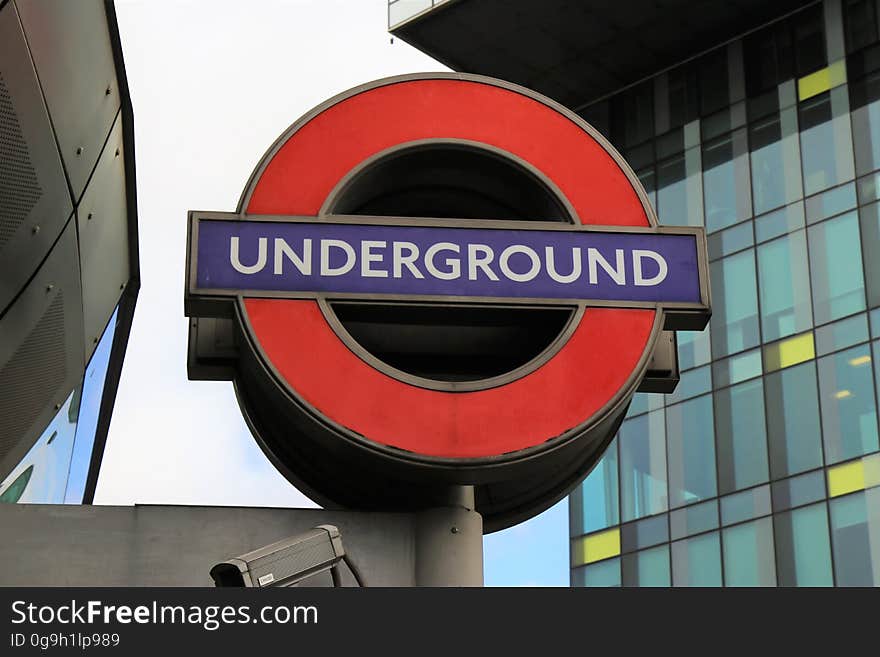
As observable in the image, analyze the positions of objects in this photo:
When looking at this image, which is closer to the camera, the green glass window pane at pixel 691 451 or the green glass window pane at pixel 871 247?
the green glass window pane at pixel 871 247

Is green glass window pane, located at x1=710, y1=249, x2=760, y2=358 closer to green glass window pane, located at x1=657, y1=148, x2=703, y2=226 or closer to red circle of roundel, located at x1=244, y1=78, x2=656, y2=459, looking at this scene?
green glass window pane, located at x1=657, y1=148, x2=703, y2=226

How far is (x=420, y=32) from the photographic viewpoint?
39094mm

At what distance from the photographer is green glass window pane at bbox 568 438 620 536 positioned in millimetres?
37750

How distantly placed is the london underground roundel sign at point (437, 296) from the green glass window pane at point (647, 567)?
92.1 ft

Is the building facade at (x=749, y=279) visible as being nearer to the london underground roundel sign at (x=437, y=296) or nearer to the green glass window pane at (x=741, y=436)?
the green glass window pane at (x=741, y=436)

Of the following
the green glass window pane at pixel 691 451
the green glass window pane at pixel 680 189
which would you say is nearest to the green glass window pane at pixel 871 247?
the green glass window pane at pixel 691 451

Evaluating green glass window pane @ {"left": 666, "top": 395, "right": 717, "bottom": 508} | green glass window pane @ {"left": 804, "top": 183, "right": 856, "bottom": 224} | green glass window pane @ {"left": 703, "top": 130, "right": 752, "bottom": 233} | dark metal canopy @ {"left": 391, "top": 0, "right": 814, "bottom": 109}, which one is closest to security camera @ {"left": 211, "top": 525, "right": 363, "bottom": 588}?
green glass window pane @ {"left": 666, "top": 395, "right": 717, "bottom": 508}

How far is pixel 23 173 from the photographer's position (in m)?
7.78

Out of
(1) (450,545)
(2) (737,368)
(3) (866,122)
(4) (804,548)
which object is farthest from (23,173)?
(3) (866,122)

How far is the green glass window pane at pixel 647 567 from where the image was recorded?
35.6 meters
